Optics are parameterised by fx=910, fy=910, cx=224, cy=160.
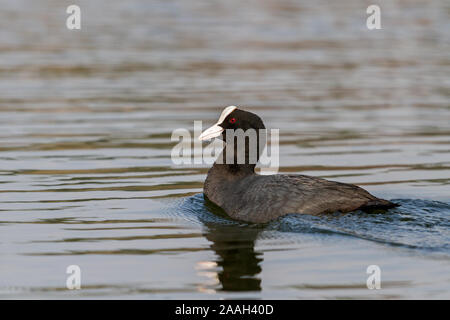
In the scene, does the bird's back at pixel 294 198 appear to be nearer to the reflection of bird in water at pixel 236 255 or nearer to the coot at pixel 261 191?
the coot at pixel 261 191

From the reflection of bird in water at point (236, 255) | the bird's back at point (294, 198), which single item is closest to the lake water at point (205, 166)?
the reflection of bird in water at point (236, 255)

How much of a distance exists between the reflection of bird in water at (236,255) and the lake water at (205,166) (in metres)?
0.03

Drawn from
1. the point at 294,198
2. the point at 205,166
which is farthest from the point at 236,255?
the point at 205,166

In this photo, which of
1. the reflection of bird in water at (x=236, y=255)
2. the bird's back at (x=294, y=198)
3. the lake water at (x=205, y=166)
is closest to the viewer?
the reflection of bird in water at (x=236, y=255)

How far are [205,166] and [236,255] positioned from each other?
504cm

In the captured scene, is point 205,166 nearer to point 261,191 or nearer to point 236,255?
point 261,191

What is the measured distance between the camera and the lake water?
332 inches

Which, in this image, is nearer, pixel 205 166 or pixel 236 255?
pixel 236 255

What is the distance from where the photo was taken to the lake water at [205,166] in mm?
8445

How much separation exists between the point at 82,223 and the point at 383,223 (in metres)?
3.39

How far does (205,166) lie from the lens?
14.0 m

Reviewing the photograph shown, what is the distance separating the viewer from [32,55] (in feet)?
76.0

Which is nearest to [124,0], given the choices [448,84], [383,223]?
[448,84]

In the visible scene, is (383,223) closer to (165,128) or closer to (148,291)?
(148,291)
